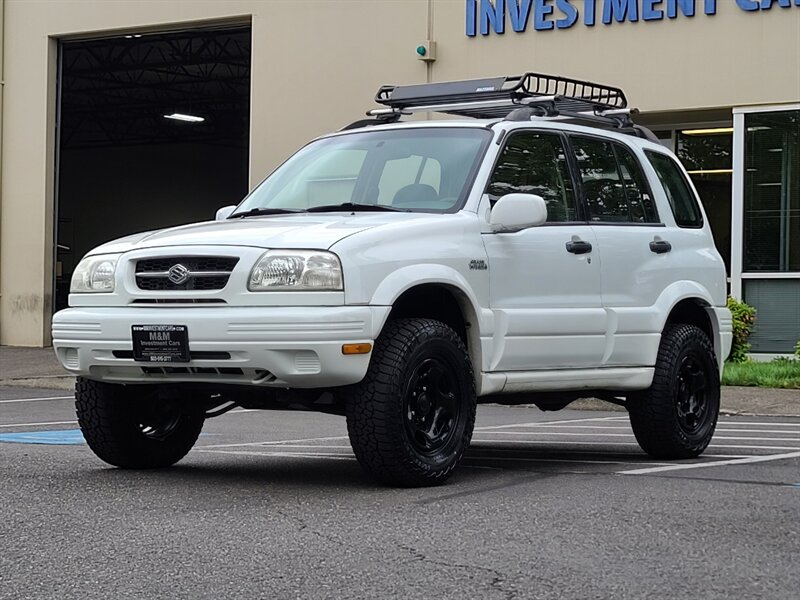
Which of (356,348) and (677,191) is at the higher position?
(677,191)

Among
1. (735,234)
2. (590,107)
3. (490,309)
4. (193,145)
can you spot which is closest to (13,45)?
(735,234)

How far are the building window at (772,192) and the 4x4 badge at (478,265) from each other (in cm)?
1104

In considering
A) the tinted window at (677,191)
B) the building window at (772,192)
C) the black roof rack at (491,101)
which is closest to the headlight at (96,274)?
the black roof rack at (491,101)

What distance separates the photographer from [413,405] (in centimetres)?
710

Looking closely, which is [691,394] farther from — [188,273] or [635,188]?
[188,273]

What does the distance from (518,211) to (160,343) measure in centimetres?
195

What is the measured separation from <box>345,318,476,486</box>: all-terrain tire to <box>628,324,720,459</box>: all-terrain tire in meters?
1.72

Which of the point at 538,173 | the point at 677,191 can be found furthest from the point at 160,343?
the point at 677,191

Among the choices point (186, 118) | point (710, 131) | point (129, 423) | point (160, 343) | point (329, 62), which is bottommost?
point (129, 423)

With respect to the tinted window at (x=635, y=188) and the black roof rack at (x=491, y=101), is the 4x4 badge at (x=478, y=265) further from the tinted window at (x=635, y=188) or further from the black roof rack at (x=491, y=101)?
the tinted window at (x=635, y=188)

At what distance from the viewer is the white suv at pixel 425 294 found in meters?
6.84

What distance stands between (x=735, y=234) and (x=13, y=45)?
12719 mm

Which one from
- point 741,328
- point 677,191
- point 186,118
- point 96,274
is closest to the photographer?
point 96,274

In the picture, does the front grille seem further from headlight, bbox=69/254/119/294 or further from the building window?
the building window
